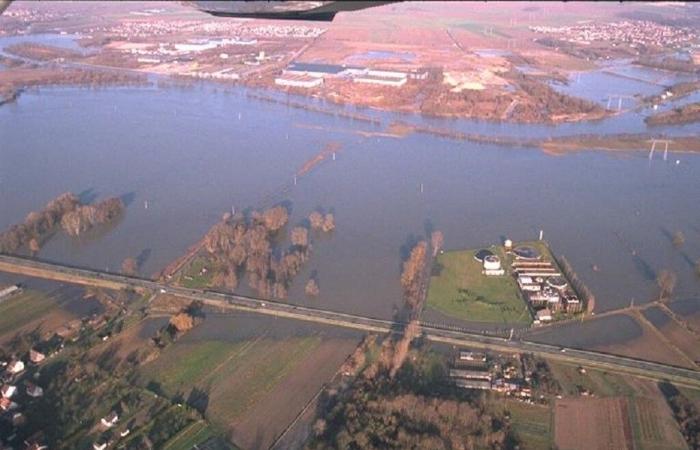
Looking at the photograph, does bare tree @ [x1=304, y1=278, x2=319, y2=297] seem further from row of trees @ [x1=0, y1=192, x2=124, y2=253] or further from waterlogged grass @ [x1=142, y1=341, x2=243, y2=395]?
row of trees @ [x1=0, y1=192, x2=124, y2=253]

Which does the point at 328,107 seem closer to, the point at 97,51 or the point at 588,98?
the point at 588,98

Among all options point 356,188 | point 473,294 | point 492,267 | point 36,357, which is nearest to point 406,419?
point 473,294

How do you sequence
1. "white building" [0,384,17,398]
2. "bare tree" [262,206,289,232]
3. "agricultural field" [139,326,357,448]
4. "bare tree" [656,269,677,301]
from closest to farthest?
"agricultural field" [139,326,357,448]
"white building" [0,384,17,398]
"bare tree" [656,269,677,301]
"bare tree" [262,206,289,232]

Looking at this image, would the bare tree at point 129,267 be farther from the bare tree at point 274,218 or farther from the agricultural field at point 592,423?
the agricultural field at point 592,423

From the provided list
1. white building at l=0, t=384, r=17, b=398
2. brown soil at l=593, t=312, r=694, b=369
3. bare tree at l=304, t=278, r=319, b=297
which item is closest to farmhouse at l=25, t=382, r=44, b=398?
white building at l=0, t=384, r=17, b=398

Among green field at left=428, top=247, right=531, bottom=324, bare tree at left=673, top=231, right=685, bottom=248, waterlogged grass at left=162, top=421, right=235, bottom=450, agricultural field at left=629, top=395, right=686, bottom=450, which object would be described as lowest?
waterlogged grass at left=162, top=421, right=235, bottom=450

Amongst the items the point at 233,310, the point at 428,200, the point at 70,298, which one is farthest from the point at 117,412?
the point at 428,200
